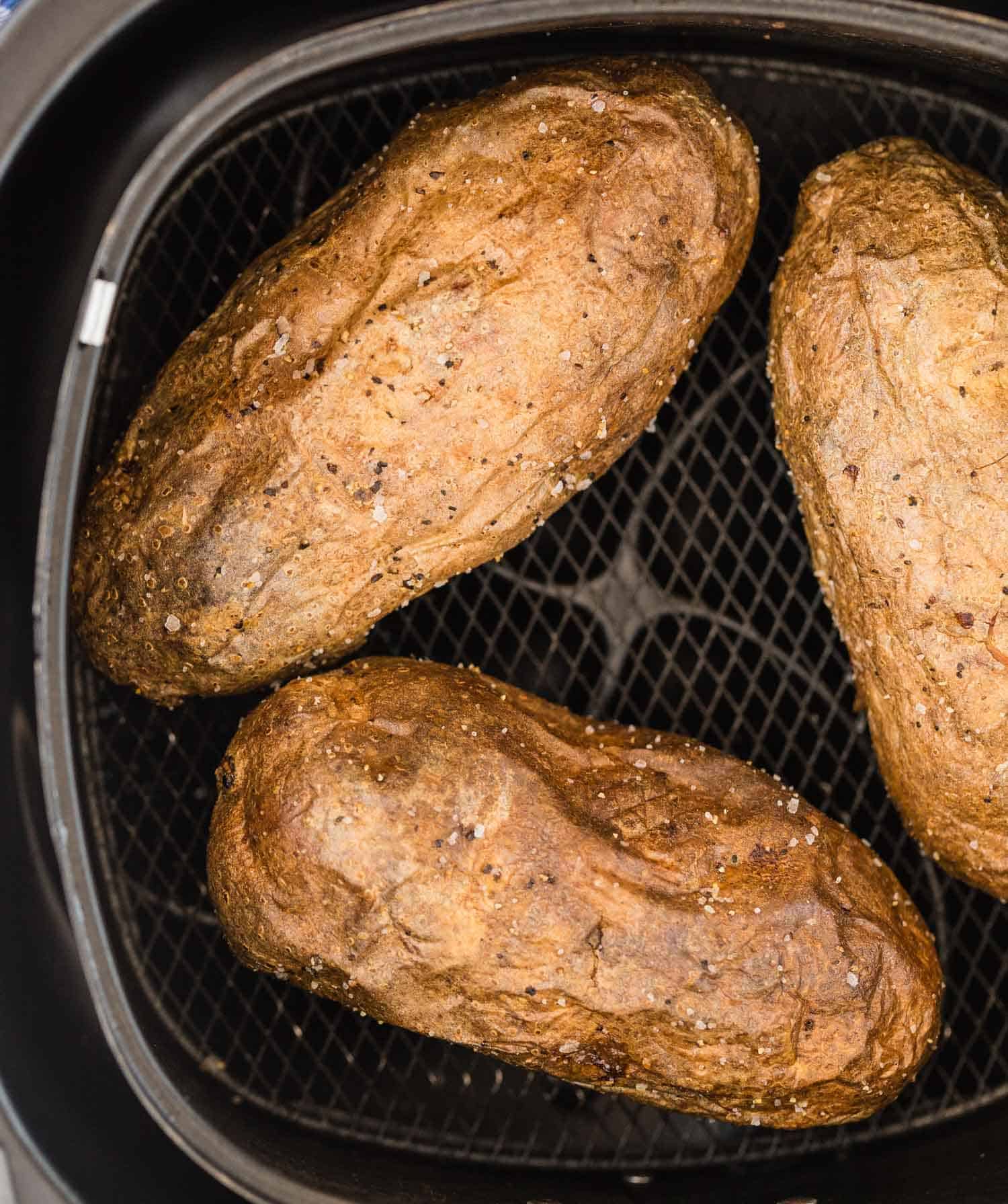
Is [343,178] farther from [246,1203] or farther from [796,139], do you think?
[246,1203]

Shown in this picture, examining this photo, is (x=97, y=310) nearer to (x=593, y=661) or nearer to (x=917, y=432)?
(x=593, y=661)

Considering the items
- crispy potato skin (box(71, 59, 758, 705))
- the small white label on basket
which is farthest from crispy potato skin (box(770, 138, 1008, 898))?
the small white label on basket

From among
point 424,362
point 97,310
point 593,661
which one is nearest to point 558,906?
point 593,661

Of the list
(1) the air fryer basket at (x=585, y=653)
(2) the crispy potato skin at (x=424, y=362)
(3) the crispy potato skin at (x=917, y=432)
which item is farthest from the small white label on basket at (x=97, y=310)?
(3) the crispy potato skin at (x=917, y=432)

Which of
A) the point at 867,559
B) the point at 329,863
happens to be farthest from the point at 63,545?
the point at 867,559

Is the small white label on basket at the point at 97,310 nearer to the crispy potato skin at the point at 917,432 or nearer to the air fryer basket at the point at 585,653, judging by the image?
the air fryer basket at the point at 585,653

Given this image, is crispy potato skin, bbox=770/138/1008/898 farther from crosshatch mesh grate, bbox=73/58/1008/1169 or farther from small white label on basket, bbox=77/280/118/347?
small white label on basket, bbox=77/280/118/347
